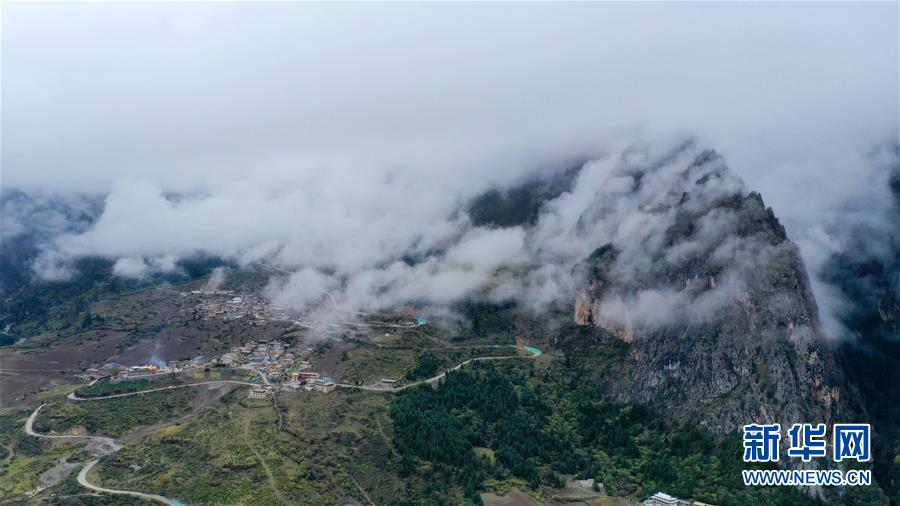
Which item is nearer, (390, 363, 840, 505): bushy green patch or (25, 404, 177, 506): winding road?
(25, 404, 177, 506): winding road

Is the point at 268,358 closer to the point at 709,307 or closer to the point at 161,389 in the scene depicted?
the point at 161,389

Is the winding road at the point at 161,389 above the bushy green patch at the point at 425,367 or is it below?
below

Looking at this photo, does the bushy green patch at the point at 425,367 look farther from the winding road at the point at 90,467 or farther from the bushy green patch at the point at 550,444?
the winding road at the point at 90,467

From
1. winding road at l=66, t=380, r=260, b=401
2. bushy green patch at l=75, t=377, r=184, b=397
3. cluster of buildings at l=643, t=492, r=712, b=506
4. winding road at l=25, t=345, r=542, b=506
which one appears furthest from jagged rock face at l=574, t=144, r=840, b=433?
bushy green patch at l=75, t=377, r=184, b=397

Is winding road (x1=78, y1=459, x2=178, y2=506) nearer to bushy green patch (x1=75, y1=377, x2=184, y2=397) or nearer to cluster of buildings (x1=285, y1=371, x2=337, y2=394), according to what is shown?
bushy green patch (x1=75, y1=377, x2=184, y2=397)

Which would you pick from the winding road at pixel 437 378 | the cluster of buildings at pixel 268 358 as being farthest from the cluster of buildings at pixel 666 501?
the cluster of buildings at pixel 268 358

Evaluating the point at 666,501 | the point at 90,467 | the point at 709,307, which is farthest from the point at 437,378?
the point at 90,467

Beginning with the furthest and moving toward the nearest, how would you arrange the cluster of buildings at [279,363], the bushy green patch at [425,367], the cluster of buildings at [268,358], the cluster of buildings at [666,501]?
1. the cluster of buildings at [268,358]
2. the bushy green patch at [425,367]
3. the cluster of buildings at [279,363]
4. the cluster of buildings at [666,501]

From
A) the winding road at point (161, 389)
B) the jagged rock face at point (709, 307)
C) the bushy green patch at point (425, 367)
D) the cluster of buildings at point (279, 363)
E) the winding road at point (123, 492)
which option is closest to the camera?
the winding road at point (123, 492)

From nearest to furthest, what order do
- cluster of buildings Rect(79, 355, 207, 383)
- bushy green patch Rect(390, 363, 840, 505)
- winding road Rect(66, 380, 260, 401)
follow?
bushy green patch Rect(390, 363, 840, 505) < winding road Rect(66, 380, 260, 401) < cluster of buildings Rect(79, 355, 207, 383)
